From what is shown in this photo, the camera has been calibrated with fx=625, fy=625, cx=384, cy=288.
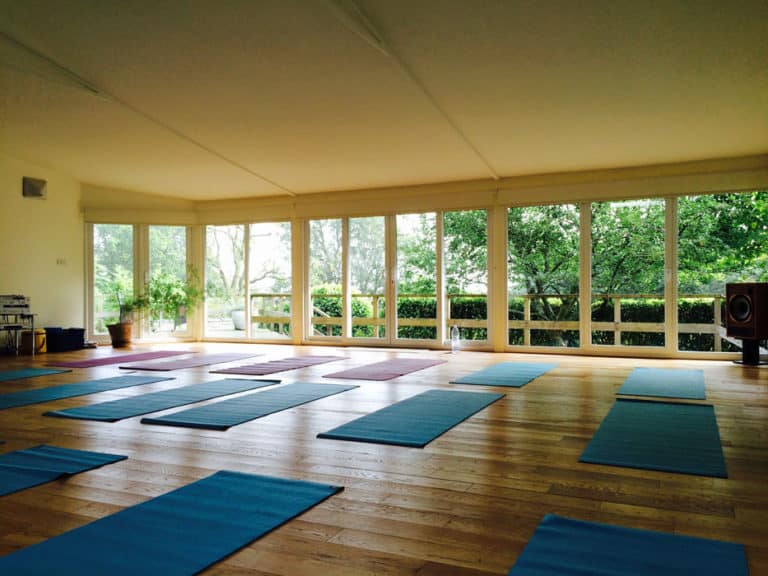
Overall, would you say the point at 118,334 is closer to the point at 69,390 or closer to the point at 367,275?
the point at 367,275

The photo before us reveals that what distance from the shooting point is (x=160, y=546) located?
2102 mm

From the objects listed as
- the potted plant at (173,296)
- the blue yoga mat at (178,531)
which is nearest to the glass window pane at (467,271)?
the potted plant at (173,296)

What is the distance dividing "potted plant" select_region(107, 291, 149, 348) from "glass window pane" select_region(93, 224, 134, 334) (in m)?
0.11

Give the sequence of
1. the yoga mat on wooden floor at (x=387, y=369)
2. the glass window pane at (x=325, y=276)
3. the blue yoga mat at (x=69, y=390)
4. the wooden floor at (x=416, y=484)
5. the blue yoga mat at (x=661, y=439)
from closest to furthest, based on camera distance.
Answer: the wooden floor at (x=416, y=484), the blue yoga mat at (x=661, y=439), the blue yoga mat at (x=69, y=390), the yoga mat on wooden floor at (x=387, y=369), the glass window pane at (x=325, y=276)

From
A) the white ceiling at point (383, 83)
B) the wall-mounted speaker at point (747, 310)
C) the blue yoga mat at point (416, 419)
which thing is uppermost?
the white ceiling at point (383, 83)

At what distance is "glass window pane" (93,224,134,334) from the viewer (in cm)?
1012

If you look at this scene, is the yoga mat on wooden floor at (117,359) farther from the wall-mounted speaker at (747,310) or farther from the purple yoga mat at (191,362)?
the wall-mounted speaker at (747,310)

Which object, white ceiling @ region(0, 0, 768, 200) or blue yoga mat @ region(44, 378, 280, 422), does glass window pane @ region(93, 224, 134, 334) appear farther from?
blue yoga mat @ region(44, 378, 280, 422)

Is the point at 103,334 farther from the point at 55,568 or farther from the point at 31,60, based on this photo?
the point at 55,568

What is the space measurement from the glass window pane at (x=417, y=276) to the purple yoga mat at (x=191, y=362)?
2.45 m

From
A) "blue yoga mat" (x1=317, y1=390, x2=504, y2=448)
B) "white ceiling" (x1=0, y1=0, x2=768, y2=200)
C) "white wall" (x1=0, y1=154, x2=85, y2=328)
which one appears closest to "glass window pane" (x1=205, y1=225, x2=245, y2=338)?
"white wall" (x1=0, y1=154, x2=85, y2=328)

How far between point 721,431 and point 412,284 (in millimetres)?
5994

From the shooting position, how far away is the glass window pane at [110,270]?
→ 10.1 m

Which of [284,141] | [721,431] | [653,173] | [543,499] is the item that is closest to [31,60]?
[284,141]
